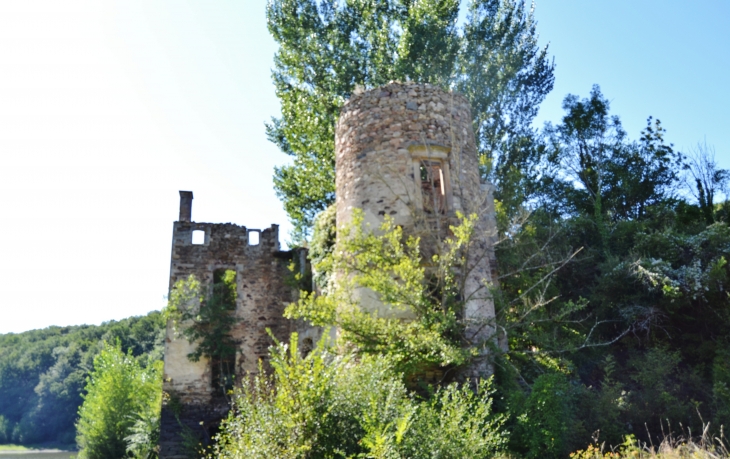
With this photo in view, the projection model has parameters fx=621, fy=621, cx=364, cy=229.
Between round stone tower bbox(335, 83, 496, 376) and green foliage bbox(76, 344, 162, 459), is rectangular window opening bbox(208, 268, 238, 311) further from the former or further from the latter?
round stone tower bbox(335, 83, 496, 376)

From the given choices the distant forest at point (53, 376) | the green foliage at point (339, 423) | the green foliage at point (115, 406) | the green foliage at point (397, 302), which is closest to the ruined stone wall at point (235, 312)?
the green foliage at point (115, 406)

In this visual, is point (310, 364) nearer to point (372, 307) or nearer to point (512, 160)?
point (372, 307)

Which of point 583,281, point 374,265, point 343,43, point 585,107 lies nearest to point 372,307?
point 374,265

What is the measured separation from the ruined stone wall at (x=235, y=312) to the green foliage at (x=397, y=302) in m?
6.64

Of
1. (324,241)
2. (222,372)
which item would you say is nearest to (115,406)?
(222,372)

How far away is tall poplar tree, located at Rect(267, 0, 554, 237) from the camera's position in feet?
60.4

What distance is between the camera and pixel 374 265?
415 inches

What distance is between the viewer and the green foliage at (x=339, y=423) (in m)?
6.95

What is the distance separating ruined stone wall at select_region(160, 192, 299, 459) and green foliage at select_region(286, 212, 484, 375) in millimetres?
6645

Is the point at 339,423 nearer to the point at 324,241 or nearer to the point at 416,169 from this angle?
the point at 416,169

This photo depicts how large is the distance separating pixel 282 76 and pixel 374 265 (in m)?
11.3

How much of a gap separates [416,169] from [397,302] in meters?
2.77

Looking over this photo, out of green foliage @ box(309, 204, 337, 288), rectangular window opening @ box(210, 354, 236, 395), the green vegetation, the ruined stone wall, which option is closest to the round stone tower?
green foliage @ box(309, 204, 337, 288)

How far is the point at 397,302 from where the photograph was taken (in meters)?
9.48
